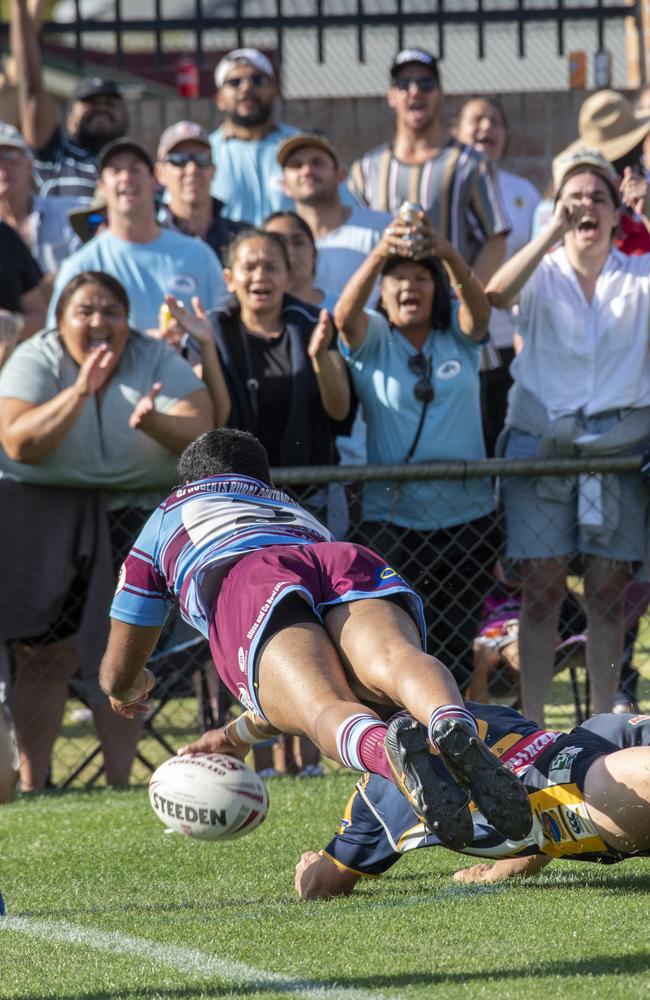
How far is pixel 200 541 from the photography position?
4965 mm

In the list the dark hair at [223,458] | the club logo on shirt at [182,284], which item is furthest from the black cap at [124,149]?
the dark hair at [223,458]

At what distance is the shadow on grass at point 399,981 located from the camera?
3.83m

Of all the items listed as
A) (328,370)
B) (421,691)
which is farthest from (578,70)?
(421,691)

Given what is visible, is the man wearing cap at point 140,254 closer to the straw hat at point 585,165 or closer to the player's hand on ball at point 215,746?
the straw hat at point 585,165

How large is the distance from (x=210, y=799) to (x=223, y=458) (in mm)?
1235

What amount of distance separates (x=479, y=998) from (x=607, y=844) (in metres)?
1.03

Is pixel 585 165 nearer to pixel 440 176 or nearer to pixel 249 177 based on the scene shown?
pixel 440 176

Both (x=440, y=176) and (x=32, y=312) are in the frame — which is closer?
(x=32, y=312)

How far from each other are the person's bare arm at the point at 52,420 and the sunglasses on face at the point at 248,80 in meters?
2.91

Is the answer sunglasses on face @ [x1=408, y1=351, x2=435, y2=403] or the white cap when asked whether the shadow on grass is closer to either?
sunglasses on face @ [x1=408, y1=351, x2=435, y2=403]

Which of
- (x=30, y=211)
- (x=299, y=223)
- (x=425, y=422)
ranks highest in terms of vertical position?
(x=30, y=211)

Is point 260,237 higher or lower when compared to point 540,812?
higher

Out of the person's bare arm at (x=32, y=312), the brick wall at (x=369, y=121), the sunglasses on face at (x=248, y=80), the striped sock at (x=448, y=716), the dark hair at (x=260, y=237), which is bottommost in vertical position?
the striped sock at (x=448, y=716)

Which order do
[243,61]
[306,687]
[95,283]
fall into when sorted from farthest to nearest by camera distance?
1. [243,61]
2. [95,283]
3. [306,687]
